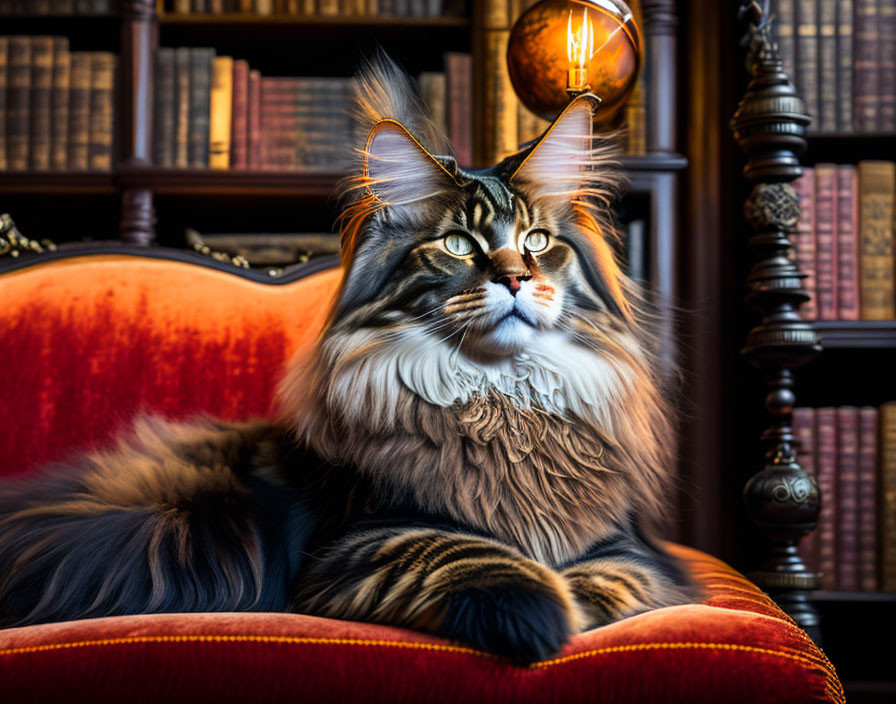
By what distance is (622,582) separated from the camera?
983 mm

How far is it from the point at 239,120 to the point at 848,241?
1.43 m

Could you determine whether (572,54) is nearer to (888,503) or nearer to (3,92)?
(888,503)

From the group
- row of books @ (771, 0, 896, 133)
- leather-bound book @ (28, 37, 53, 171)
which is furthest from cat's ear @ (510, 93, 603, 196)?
leather-bound book @ (28, 37, 53, 171)

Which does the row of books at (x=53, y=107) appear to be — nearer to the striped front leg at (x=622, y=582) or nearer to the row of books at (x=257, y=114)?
the row of books at (x=257, y=114)

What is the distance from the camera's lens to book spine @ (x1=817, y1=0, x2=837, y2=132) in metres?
1.89

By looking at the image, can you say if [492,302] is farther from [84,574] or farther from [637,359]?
[84,574]

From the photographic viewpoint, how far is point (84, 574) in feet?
3.41

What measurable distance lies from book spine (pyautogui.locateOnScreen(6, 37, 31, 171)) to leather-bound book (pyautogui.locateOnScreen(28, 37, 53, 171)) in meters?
0.01

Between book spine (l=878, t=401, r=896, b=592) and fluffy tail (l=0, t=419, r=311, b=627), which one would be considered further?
book spine (l=878, t=401, r=896, b=592)

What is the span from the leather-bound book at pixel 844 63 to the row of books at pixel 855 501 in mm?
646

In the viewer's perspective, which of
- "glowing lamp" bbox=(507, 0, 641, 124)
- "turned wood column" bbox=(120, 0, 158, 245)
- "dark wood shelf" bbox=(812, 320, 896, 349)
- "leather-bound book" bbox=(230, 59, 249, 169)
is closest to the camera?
"glowing lamp" bbox=(507, 0, 641, 124)

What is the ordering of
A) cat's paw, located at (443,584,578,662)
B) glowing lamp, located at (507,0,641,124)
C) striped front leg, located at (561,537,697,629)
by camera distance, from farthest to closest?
1. glowing lamp, located at (507,0,641,124)
2. striped front leg, located at (561,537,697,629)
3. cat's paw, located at (443,584,578,662)

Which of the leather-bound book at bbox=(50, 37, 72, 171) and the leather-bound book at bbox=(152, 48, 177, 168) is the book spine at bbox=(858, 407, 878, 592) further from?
the leather-bound book at bbox=(50, 37, 72, 171)

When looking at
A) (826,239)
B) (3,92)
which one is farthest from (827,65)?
(3,92)
